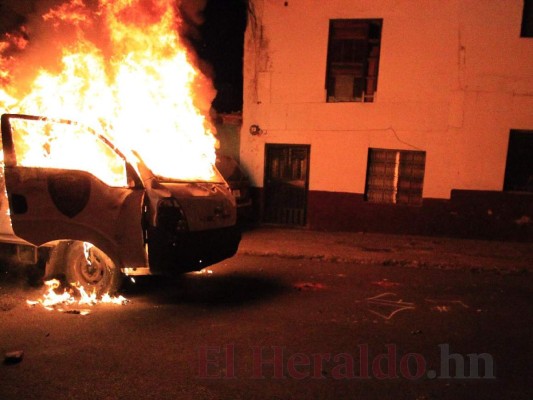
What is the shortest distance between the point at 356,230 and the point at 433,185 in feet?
7.46

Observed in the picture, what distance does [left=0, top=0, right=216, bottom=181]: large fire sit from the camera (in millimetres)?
5852

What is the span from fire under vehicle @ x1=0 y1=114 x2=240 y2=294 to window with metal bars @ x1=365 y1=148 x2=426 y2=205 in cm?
671

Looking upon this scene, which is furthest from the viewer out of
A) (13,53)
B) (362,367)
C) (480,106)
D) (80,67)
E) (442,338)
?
(480,106)

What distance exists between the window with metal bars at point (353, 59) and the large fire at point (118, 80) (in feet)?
16.0

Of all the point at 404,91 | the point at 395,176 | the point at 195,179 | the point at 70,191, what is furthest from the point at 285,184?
the point at 70,191

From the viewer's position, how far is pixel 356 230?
11.3 m

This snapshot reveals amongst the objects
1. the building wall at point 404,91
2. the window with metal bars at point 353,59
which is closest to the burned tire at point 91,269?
the building wall at point 404,91

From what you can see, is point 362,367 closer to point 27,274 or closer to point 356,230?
point 27,274

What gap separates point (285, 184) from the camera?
11789mm

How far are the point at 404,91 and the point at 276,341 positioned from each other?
8310mm

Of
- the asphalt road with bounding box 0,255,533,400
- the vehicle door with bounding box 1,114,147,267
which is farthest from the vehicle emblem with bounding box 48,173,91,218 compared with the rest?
the asphalt road with bounding box 0,255,533,400

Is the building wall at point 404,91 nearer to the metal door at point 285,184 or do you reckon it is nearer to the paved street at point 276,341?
the metal door at point 285,184

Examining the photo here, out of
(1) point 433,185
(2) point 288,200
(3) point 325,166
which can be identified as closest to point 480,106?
(1) point 433,185

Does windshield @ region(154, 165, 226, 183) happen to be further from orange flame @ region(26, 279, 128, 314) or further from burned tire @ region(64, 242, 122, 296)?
orange flame @ region(26, 279, 128, 314)
